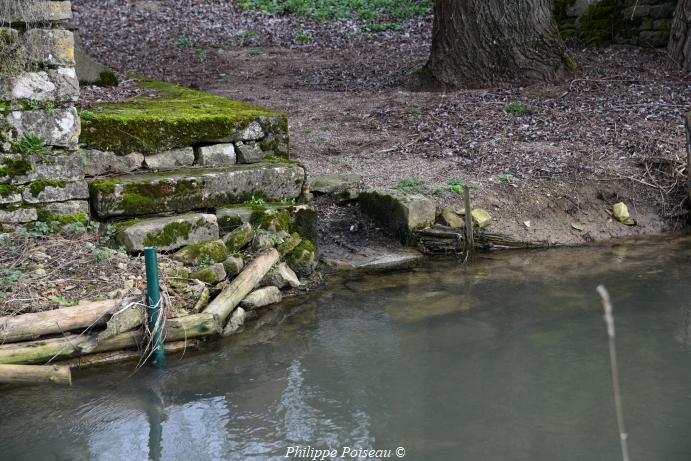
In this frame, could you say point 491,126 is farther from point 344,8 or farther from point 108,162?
point 344,8

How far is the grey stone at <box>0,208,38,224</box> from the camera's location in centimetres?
589

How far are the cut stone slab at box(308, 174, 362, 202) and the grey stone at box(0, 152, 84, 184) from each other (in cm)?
286

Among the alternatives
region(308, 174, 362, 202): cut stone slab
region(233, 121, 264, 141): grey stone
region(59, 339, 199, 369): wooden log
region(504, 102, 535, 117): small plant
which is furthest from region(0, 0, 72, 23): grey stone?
region(504, 102, 535, 117): small plant

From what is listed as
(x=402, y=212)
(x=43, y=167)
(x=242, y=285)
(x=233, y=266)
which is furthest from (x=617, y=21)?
(x=43, y=167)

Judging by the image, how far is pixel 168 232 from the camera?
20.5ft

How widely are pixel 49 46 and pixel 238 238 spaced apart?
6.93ft

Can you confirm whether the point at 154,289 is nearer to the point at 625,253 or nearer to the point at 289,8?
the point at 625,253

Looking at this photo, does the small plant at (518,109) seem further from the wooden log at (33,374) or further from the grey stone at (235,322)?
the wooden log at (33,374)

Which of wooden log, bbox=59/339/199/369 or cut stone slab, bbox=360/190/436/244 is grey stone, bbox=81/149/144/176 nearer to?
wooden log, bbox=59/339/199/369

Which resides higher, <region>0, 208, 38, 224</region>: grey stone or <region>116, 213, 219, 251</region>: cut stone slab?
<region>0, 208, 38, 224</region>: grey stone

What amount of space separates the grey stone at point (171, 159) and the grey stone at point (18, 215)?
1040 mm

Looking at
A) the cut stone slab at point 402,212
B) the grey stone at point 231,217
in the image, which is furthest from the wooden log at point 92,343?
the cut stone slab at point 402,212

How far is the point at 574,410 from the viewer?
4.50 m

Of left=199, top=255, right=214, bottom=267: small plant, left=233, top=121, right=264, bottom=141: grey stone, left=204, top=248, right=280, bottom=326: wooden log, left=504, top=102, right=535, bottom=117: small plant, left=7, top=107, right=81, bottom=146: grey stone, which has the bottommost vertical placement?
left=204, top=248, right=280, bottom=326: wooden log
